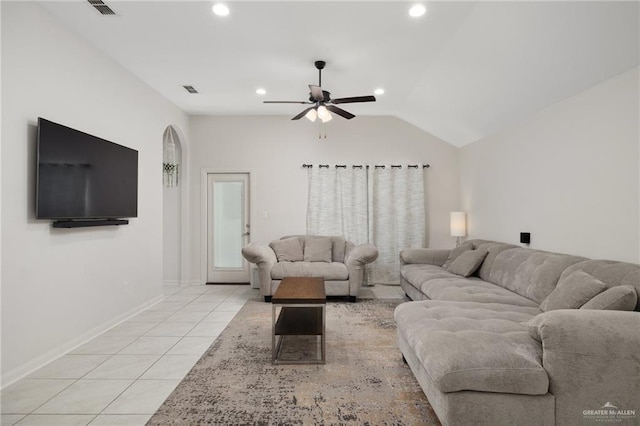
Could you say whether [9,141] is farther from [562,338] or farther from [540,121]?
[540,121]

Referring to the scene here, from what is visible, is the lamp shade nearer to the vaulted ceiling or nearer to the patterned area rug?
the vaulted ceiling

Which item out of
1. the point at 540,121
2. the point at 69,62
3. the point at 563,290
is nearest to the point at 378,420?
the point at 563,290

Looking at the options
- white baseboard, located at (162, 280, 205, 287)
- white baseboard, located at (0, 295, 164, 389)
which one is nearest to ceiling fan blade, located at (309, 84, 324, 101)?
white baseboard, located at (0, 295, 164, 389)

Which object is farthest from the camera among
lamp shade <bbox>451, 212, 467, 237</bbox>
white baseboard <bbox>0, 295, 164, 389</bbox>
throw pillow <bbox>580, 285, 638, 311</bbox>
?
lamp shade <bbox>451, 212, 467, 237</bbox>

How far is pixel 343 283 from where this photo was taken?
4.51 metres

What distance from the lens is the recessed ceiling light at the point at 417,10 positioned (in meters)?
2.57

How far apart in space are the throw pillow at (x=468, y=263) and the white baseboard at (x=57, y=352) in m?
3.87

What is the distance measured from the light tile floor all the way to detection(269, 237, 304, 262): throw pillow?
4.11ft

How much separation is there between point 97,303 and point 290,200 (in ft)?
10.2

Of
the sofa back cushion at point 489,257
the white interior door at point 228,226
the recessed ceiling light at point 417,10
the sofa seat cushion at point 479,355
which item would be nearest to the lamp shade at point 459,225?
the sofa back cushion at point 489,257

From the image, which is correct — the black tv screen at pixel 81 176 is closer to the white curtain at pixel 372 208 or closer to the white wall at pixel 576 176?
the white curtain at pixel 372 208

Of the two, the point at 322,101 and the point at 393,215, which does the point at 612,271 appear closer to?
the point at 322,101

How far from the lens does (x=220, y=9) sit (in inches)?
102

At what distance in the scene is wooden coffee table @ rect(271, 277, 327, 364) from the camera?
262 cm
